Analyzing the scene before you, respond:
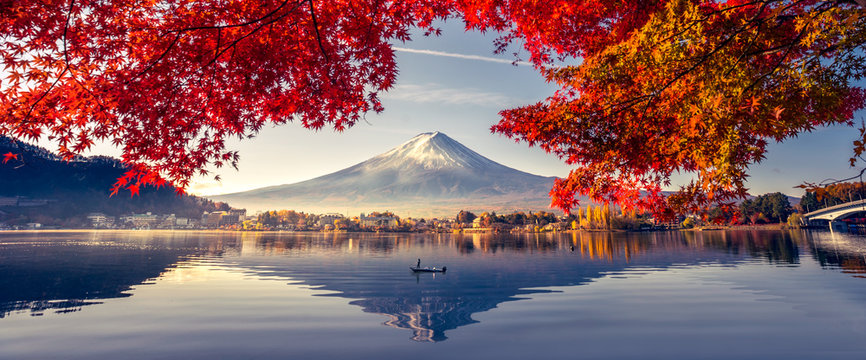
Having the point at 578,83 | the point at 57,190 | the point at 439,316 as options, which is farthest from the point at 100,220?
the point at 578,83

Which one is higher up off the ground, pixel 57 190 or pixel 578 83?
pixel 57 190

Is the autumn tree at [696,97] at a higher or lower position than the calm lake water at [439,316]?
higher

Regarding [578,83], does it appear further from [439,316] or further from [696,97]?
[439,316]

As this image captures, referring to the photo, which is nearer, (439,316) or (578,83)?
(578,83)

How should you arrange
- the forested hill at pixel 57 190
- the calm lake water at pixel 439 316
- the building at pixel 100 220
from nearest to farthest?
1. the calm lake water at pixel 439 316
2. the forested hill at pixel 57 190
3. the building at pixel 100 220

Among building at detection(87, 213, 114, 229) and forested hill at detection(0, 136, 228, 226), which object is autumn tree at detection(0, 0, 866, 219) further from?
building at detection(87, 213, 114, 229)

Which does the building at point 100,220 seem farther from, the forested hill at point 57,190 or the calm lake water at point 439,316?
the calm lake water at point 439,316

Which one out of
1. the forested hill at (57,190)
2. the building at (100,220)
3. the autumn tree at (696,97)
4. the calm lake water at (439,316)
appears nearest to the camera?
the autumn tree at (696,97)

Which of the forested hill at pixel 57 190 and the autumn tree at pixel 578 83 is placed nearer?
the autumn tree at pixel 578 83

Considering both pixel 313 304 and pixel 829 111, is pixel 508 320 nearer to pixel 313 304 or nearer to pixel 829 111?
pixel 313 304

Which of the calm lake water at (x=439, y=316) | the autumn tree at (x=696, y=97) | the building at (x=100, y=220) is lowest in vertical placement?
the calm lake water at (x=439, y=316)

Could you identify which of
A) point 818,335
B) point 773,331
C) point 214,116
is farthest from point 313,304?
point 818,335

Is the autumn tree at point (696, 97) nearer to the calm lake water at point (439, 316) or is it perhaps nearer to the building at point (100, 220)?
the calm lake water at point (439, 316)

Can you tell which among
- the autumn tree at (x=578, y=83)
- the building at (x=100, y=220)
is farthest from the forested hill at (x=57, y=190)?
the autumn tree at (x=578, y=83)
